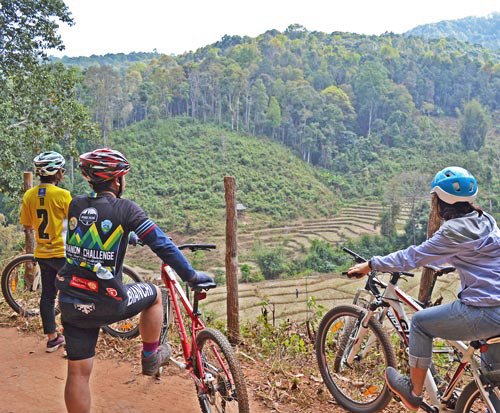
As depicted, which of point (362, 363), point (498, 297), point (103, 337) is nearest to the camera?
point (498, 297)

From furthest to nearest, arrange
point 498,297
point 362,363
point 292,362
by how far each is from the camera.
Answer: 1. point 292,362
2. point 362,363
3. point 498,297

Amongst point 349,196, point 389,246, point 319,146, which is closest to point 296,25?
point 319,146

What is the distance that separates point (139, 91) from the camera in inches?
2160

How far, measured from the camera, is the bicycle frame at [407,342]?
84.7 inches

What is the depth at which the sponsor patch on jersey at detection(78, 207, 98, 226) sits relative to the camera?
6.92 ft

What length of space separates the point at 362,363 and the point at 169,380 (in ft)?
4.20

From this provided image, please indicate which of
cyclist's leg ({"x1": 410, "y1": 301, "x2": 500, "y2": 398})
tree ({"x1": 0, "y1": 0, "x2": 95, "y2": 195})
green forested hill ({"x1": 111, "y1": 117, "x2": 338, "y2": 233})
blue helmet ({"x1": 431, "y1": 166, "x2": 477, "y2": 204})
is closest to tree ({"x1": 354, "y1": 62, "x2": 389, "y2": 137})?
green forested hill ({"x1": 111, "y1": 117, "x2": 338, "y2": 233})

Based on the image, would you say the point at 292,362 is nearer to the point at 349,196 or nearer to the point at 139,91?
the point at 349,196

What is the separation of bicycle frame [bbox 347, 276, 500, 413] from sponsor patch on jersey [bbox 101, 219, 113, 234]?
156 cm

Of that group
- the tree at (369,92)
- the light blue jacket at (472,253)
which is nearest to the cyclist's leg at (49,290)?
the light blue jacket at (472,253)

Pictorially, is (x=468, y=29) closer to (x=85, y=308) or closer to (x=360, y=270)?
(x=360, y=270)

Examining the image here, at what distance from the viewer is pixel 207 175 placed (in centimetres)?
5016

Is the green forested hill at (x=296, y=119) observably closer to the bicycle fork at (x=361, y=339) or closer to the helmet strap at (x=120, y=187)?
the bicycle fork at (x=361, y=339)

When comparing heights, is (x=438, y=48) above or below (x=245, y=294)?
above
